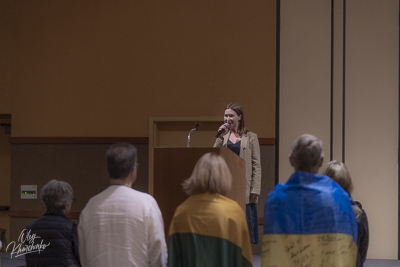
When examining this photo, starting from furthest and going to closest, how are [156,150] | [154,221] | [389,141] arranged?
[389,141]
[156,150]
[154,221]

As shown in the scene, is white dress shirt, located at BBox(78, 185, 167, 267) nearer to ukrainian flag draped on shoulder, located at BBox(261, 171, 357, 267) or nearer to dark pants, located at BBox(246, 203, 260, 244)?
ukrainian flag draped on shoulder, located at BBox(261, 171, 357, 267)

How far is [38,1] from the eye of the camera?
22.6ft

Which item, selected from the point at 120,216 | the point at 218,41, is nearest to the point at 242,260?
the point at 120,216

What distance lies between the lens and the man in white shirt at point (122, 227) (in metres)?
2.58

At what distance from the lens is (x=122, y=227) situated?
258cm

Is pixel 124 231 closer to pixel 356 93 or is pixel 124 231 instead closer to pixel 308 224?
pixel 308 224

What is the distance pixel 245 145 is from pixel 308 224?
1.97 m

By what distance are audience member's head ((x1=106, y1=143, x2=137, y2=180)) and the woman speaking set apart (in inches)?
72.2

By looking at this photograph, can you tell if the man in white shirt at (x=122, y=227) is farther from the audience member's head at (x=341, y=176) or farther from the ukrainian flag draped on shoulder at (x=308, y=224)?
the audience member's head at (x=341, y=176)

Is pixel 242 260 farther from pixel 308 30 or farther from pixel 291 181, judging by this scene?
pixel 308 30

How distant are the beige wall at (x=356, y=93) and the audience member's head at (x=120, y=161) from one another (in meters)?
4.09

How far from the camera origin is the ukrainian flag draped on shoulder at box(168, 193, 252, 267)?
2.60 metres

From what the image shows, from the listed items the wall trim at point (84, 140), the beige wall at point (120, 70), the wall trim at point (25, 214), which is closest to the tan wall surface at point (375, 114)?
the beige wall at point (120, 70)

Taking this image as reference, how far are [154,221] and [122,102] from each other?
425 centimetres
